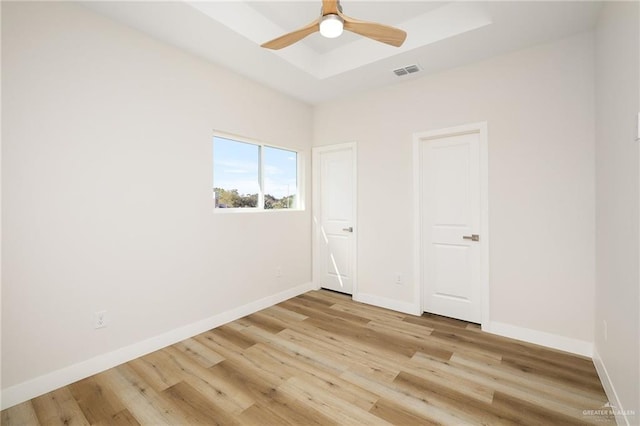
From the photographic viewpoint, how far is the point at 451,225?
333cm

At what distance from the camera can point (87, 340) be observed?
2254mm

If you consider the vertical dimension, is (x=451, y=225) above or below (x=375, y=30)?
below

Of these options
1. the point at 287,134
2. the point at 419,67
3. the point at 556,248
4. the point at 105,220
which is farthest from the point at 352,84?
the point at 105,220

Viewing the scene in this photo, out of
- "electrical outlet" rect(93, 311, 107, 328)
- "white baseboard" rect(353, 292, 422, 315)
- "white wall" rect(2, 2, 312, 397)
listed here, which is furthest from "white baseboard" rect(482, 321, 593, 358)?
"electrical outlet" rect(93, 311, 107, 328)

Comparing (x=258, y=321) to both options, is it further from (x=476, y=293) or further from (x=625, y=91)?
(x=625, y=91)

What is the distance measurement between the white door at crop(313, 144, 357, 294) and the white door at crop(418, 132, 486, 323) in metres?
1.00

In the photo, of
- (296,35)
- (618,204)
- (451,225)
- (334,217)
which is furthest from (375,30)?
(334,217)

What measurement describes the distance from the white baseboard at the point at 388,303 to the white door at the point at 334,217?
0.93 feet

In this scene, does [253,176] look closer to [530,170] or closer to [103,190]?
A: [103,190]

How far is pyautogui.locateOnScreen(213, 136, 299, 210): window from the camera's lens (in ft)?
10.9

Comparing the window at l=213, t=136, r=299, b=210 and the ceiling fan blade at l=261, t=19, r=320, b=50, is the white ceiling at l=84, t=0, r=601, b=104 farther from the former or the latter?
the window at l=213, t=136, r=299, b=210

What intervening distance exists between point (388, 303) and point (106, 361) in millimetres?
2942

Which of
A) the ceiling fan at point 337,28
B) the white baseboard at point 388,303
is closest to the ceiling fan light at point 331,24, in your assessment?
the ceiling fan at point 337,28

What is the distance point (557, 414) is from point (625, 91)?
201cm
